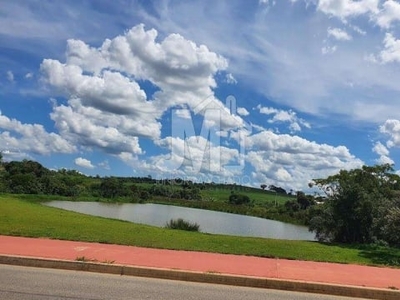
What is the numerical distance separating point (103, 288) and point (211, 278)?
244 cm

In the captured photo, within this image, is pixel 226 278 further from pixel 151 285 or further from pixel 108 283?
pixel 108 283

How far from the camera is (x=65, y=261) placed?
9875 millimetres

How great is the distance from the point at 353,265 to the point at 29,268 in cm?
838

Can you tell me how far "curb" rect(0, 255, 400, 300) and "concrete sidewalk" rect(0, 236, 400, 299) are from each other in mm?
107

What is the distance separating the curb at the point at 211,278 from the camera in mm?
9102

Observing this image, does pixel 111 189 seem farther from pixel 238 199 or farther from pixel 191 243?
pixel 191 243

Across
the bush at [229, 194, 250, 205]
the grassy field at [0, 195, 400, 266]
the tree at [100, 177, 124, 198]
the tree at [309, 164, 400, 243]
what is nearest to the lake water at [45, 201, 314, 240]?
the tree at [309, 164, 400, 243]

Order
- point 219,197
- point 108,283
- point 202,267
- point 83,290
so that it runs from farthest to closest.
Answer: point 219,197 < point 202,267 < point 108,283 < point 83,290

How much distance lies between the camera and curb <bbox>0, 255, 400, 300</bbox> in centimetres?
910

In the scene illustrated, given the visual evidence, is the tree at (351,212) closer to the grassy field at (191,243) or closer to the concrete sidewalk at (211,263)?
the grassy field at (191,243)

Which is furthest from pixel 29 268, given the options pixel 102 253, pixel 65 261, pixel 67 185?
pixel 67 185

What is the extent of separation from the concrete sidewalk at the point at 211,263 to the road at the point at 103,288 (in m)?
0.65

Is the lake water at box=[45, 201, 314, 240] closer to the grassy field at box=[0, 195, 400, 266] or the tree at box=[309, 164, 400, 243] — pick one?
the tree at box=[309, 164, 400, 243]

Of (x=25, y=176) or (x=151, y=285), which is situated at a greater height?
(x=25, y=176)
